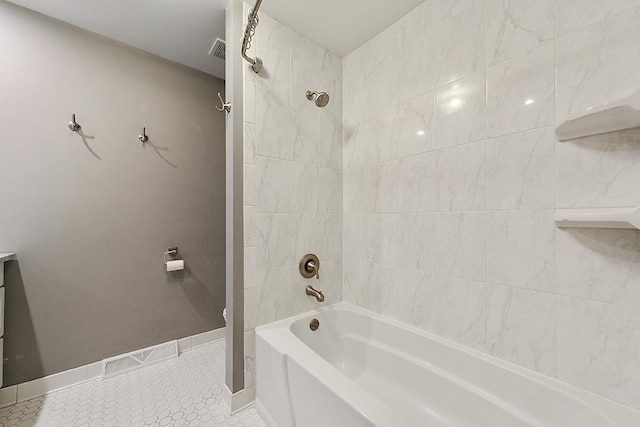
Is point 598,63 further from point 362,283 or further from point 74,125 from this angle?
point 74,125

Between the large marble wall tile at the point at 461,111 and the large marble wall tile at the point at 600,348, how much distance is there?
0.81 meters

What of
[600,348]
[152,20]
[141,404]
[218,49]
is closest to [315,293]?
[141,404]

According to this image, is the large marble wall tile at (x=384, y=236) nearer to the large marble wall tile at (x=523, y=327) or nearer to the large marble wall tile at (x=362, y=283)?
the large marble wall tile at (x=362, y=283)

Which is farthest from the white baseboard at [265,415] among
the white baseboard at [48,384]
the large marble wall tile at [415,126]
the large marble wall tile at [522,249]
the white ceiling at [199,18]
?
the white ceiling at [199,18]

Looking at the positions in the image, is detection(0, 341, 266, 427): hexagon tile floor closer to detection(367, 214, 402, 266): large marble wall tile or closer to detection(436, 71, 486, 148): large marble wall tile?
detection(367, 214, 402, 266): large marble wall tile

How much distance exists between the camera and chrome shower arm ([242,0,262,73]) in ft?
3.75

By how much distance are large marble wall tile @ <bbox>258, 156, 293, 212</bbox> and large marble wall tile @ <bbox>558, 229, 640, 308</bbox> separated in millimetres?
1350

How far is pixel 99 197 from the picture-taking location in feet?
5.47

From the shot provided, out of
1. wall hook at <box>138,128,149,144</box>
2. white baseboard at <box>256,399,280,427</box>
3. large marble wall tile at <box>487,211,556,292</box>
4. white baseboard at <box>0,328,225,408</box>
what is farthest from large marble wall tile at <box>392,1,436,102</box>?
white baseboard at <box>0,328,225,408</box>

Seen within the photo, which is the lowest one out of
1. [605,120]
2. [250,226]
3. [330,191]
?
[250,226]

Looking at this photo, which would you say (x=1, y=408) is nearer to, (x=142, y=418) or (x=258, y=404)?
(x=142, y=418)

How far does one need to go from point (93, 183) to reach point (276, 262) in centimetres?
141

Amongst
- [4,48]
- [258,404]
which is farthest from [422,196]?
[4,48]

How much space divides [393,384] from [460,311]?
24.2 inches
